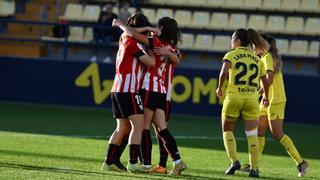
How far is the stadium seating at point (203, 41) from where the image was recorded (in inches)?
920

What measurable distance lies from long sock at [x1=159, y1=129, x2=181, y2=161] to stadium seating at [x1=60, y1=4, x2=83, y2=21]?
15.0m

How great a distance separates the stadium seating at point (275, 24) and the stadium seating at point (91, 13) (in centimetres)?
484

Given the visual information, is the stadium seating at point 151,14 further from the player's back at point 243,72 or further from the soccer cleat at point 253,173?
the soccer cleat at point 253,173

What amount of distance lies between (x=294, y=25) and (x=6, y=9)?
8.04 m

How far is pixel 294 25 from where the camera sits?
23391mm

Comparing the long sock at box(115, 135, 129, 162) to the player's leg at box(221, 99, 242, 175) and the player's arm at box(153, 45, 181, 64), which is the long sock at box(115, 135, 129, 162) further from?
the player's leg at box(221, 99, 242, 175)

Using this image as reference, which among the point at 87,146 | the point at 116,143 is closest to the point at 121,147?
the point at 116,143

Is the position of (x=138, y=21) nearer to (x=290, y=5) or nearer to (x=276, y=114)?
(x=276, y=114)

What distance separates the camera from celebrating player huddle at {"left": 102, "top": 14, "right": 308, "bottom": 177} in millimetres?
10180

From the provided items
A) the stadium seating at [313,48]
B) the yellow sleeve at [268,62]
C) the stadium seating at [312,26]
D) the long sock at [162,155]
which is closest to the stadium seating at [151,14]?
the stadium seating at [312,26]

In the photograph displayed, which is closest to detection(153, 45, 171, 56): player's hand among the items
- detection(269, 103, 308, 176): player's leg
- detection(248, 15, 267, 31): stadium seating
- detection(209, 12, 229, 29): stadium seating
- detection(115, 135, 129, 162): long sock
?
detection(115, 135, 129, 162): long sock

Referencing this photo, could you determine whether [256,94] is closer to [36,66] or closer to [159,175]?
[159,175]

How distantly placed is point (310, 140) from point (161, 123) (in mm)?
6769

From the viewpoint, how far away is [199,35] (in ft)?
77.2
